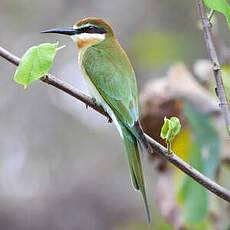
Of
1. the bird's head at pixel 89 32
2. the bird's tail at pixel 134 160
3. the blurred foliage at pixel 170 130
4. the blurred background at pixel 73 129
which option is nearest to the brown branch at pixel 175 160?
the blurred foliage at pixel 170 130

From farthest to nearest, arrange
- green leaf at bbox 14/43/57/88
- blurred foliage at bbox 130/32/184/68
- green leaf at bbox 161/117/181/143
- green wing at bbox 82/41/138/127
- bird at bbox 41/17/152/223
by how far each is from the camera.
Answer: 1. blurred foliage at bbox 130/32/184/68
2. green wing at bbox 82/41/138/127
3. bird at bbox 41/17/152/223
4. green leaf at bbox 161/117/181/143
5. green leaf at bbox 14/43/57/88

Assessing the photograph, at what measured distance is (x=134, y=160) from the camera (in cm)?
159

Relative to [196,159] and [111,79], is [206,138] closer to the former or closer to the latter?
[196,159]

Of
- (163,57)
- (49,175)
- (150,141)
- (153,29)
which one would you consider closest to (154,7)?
(153,29)

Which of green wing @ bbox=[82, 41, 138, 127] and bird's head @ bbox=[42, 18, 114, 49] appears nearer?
green wing @ bbox=[82, 41, 138, 127]

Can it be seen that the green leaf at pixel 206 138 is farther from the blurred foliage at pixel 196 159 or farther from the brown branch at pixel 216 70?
the brown branch at pixel 216 70

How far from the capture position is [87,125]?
5402 mm

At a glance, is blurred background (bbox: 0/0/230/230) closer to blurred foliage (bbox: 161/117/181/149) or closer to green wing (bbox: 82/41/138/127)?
green wing (bbox: 82/41/138/127)

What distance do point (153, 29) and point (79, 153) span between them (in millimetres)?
1429

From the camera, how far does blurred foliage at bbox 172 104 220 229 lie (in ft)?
6.28

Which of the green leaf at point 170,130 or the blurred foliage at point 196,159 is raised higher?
the green leaf at point 170,130

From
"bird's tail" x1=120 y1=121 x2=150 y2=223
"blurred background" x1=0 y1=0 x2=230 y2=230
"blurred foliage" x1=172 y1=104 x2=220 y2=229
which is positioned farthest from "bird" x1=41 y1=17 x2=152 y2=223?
"blurred background" x1=0 y1=0 x2=230 y2=230

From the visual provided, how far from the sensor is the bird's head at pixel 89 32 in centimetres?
230

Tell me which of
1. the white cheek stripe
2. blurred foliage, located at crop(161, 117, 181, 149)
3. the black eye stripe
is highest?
the black eye stripe
